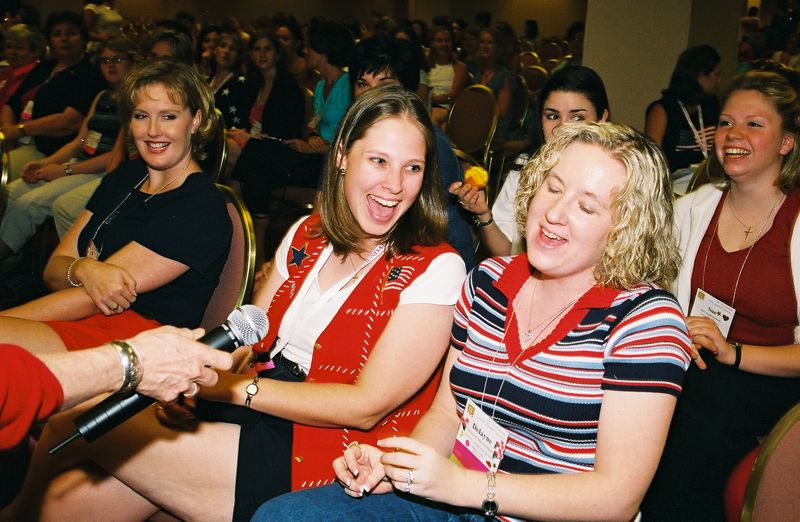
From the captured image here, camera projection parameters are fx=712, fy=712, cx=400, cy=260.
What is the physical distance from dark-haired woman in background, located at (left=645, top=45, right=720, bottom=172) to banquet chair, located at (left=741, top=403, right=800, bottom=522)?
3.29 meters

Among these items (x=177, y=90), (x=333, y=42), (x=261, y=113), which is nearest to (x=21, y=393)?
(x=177, y=90)

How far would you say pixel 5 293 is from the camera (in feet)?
13.9

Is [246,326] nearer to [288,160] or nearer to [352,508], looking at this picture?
[352,508]

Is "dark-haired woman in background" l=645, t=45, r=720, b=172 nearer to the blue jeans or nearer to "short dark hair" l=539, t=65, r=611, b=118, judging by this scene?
"short dark hair" l=539, t=65, r=611, b=118

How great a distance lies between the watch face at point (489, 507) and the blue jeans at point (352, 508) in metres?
0.15

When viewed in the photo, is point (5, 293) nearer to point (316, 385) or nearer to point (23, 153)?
point (23, 153)

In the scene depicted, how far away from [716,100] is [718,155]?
223 centimetres

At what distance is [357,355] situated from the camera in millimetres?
1743

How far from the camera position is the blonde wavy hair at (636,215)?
1.44 meters

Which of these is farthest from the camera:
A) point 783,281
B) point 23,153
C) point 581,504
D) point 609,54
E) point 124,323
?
point 609,54

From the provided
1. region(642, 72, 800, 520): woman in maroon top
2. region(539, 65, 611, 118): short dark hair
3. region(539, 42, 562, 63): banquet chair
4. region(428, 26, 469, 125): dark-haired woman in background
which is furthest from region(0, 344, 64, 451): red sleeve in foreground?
region(539, 42, 562, 63): banquet chair

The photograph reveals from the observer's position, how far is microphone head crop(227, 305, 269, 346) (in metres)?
1.45

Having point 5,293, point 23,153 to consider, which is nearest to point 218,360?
point 5,293

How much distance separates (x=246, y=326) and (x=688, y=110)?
12.2ft
